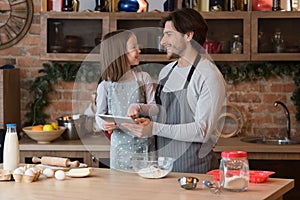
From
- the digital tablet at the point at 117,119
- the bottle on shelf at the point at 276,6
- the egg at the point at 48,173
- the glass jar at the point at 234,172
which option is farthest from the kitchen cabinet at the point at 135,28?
the glass jar at the point at 234,172

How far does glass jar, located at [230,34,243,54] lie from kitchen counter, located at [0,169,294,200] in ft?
6.97

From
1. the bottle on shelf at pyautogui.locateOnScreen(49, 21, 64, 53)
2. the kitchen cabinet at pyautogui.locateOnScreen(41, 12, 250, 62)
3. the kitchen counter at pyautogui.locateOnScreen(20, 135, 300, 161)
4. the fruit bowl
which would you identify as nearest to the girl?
the kitchen counter at pyautogui.locateOnScreen(20, 135, 300, 161)

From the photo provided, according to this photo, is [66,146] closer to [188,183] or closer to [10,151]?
[10,151]

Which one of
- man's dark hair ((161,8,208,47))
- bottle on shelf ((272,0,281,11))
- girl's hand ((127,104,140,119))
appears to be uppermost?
bottle on shelf ((272,0,281,11))

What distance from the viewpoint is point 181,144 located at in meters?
3.46

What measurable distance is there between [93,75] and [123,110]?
1.71 metres

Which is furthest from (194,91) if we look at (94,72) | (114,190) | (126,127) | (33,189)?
(94,72)

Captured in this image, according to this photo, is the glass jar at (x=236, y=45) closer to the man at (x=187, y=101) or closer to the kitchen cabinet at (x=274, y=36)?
the kitchen cabinet at (x=274, y=36)

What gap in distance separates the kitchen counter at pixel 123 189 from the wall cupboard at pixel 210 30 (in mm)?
2131

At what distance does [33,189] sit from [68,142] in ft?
6.86

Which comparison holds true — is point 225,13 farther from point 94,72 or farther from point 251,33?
point 94,72

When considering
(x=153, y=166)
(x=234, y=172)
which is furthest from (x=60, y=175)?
(x=234, y=172)

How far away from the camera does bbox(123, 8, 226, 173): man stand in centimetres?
331

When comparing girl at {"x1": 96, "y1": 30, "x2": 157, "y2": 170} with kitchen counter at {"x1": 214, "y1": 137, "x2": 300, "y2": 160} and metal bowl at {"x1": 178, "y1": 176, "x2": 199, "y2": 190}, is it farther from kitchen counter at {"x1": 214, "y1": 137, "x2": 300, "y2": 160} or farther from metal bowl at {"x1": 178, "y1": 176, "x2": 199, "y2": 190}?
kitchen counter at {"x1": 214, "y1": 137, "x2": 300, "y2": 160}
